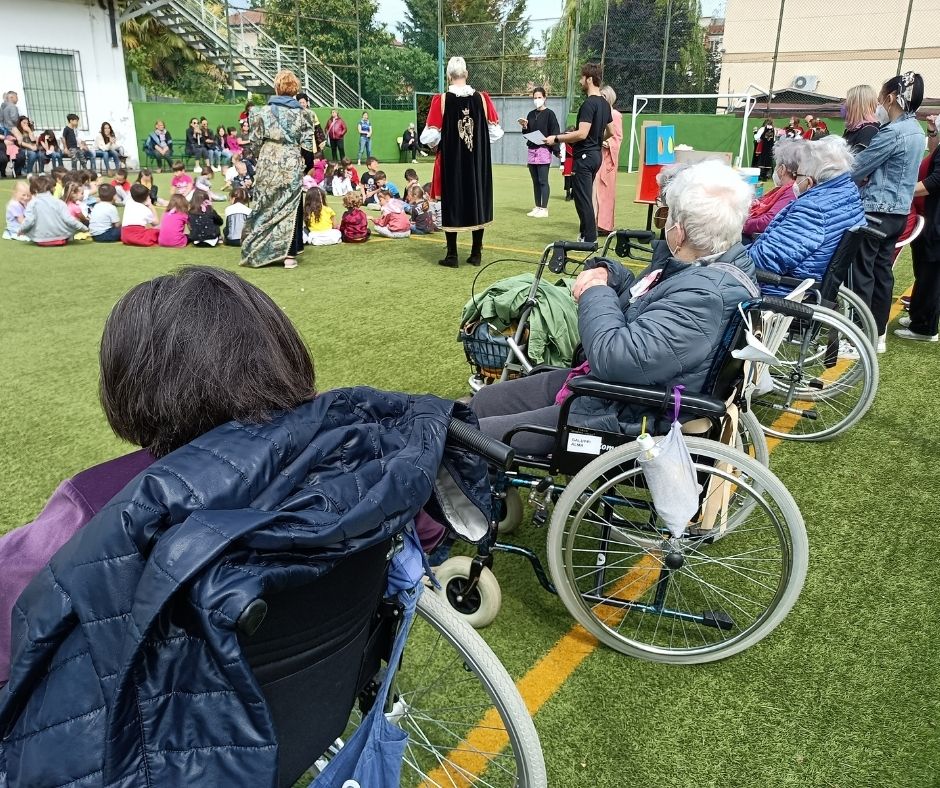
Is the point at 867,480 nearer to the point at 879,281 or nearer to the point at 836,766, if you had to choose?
the point at 836,766

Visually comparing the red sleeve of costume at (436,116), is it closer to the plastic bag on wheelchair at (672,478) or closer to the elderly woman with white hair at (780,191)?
the elderly woman with white hair at (780,191)

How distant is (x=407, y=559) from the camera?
51.3 inches

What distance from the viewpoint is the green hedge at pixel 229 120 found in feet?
69.0

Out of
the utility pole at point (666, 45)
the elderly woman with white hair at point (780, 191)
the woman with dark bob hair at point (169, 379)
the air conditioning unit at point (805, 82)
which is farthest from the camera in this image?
the air conditioning unit at point (805, 82)

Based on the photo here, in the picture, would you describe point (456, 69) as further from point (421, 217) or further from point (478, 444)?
point (478, 444)

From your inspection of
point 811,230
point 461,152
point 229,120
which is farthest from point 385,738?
point 229,120

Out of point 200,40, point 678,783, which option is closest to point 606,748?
point 678,783

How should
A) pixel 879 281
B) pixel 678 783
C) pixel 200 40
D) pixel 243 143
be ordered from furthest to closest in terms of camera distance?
pixel 200 40
pixel 243 143
pixel 879 281
pixel 678 783

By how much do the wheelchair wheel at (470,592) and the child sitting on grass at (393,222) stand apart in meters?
7.55

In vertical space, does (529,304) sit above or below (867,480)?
above

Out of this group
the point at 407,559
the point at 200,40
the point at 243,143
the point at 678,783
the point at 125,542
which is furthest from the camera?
the point at 200,40

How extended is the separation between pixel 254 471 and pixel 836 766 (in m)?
1.69

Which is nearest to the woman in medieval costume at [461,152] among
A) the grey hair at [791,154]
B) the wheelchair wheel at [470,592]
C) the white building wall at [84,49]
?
the grey hair at [791,154]

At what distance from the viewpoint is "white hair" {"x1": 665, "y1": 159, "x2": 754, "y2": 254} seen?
2.19m
